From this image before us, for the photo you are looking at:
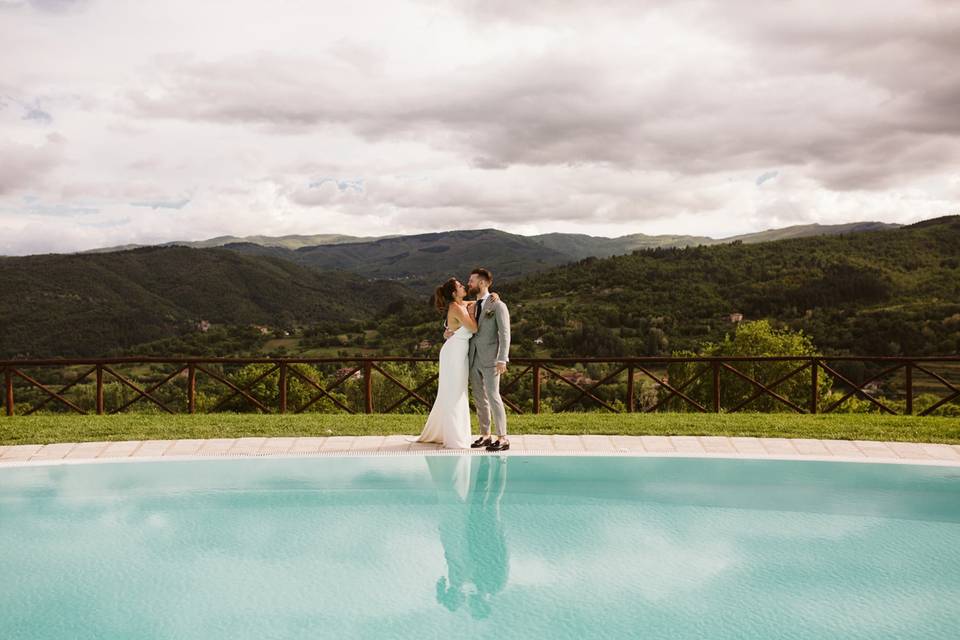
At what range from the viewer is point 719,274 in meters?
47.6

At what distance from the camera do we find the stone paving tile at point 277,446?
23.9 feet

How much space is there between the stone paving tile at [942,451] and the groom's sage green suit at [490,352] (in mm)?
3894

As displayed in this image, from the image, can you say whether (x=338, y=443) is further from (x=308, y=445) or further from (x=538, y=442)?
(x=538, y=442)

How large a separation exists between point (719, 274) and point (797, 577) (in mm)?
44754

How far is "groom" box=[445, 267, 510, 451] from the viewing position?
687cm

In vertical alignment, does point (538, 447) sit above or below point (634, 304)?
below

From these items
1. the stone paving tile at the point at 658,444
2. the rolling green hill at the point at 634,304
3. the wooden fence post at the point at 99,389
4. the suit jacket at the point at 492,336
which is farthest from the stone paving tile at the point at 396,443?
the rolling green hill at the point at 634,304

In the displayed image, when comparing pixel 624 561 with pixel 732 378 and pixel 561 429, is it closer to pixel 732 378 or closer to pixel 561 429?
pixel 561 429

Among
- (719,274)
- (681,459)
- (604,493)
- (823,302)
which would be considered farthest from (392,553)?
(719,274)

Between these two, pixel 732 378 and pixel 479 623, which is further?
pixel 732 378

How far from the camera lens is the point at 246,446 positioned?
7449mm

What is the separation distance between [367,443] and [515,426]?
64.4 inches

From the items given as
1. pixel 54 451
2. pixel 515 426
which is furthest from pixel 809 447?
pixel 54 451

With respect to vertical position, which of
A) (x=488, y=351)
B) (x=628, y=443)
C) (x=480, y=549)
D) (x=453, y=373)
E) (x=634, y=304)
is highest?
(x=488, y=351)
